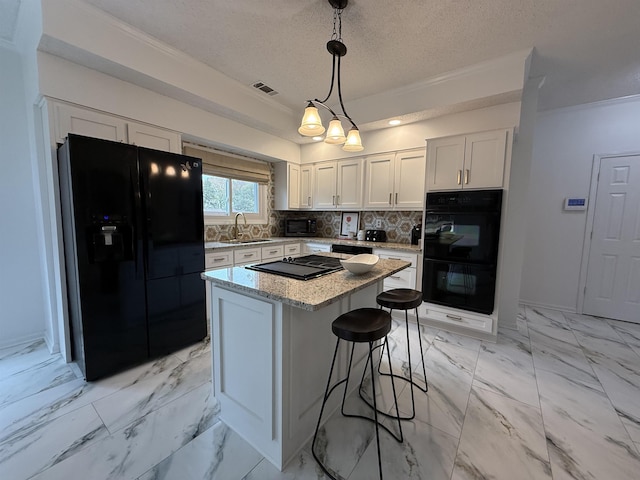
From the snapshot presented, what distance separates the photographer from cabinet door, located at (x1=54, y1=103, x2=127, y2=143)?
1.98 metres

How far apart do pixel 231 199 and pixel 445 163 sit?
2.84 m

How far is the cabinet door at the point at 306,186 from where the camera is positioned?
168 inches

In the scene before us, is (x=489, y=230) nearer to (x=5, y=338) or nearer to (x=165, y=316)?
(x=165, y=316)

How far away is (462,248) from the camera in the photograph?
2754 millimetres

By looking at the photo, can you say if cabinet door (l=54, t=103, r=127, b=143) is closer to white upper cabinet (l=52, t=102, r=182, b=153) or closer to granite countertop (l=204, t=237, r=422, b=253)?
white upper cabinet (l=52, t=102, r=182, b=153)

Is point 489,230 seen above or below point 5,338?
above

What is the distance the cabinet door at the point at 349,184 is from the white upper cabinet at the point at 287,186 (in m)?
0.75

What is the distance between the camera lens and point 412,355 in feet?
8.16

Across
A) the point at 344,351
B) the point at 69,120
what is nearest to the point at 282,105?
the point at 69,120

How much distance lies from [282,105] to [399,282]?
275cm

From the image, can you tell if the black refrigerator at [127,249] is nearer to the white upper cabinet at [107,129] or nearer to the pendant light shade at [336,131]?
the white upper cabinet at [107,129]

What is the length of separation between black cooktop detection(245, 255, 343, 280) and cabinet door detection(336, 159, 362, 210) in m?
1.98

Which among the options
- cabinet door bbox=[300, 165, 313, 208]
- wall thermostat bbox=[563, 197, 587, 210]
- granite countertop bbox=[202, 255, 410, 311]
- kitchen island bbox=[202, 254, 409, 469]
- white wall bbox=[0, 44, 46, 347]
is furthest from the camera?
cabinet door bbox=[300, 165, 313, 208]

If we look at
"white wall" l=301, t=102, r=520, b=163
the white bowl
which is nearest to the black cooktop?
the white bowl
